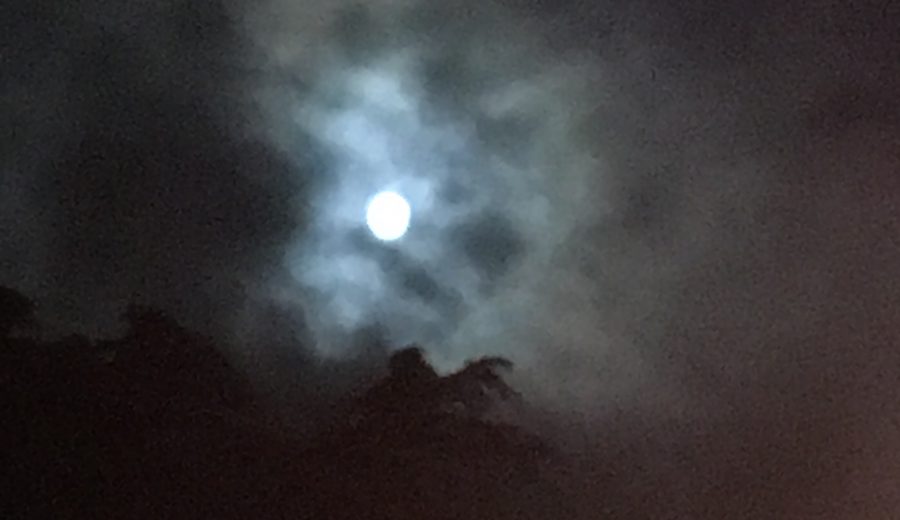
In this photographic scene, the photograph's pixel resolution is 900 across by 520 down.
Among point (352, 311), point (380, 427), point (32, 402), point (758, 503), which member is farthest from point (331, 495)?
point (758, 503)

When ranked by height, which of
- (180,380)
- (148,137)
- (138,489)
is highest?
(148,137)

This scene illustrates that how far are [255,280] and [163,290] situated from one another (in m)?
0.41

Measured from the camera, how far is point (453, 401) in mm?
7586

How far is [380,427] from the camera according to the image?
7570 mm

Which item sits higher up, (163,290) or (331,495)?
(163,290)

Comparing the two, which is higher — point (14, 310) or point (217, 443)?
point (14, 310)

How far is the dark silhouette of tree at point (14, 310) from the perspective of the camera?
24.3ft

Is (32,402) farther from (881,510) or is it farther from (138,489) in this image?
(881,510)

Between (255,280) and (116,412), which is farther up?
(255,280)

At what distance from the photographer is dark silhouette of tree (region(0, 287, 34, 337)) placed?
7.40 m

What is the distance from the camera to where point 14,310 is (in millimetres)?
7406

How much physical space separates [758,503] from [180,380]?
2.71 metres

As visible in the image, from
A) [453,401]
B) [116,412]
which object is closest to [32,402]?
[116,412]

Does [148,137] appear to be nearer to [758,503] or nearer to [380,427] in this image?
[380,427]
